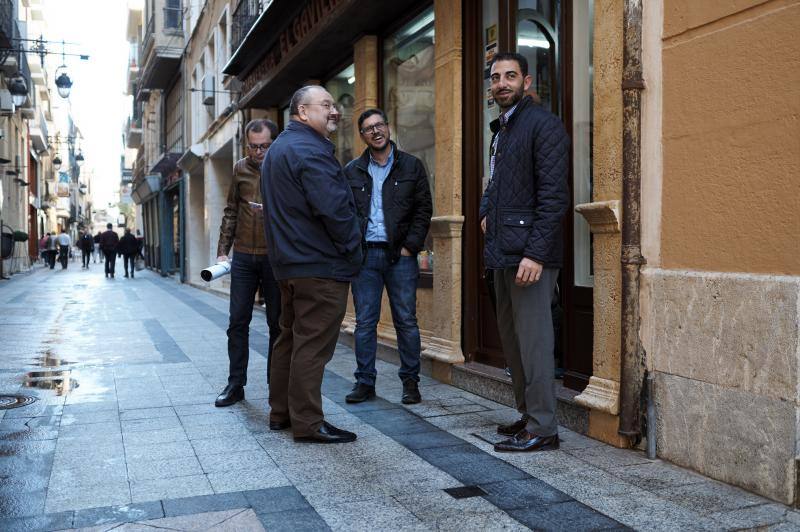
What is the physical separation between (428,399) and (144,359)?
332 cm

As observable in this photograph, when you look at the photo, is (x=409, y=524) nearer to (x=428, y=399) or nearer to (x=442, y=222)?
(x=428, y=399)

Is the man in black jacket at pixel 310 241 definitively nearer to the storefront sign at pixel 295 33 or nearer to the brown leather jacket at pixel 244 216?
the brown leather jacket at pixel 244 216

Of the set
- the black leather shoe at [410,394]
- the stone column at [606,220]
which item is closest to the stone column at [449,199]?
the black leather shoe at [410,394]

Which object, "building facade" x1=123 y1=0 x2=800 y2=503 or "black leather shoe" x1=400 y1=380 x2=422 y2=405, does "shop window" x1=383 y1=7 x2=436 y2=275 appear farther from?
"black leather shoe" x1=400 y1=380 x2=422 y2=405

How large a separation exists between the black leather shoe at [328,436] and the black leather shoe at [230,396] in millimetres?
1183

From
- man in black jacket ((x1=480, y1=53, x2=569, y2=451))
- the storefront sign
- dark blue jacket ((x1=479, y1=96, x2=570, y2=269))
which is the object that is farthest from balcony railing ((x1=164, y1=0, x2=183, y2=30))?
dark blue jacket ((x1=479, y1=96, x2=570, y2=269))

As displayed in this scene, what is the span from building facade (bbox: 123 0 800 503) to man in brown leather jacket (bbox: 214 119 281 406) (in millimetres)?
1543

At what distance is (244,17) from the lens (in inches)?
589

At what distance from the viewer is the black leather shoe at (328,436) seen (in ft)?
15.0

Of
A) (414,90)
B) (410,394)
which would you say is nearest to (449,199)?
(410,394)

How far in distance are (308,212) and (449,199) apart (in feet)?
7.36

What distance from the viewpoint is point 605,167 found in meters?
4.47

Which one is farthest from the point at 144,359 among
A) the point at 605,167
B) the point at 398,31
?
Result: the point at 605,167

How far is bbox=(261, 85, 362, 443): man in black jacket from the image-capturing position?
4434 millimetres
